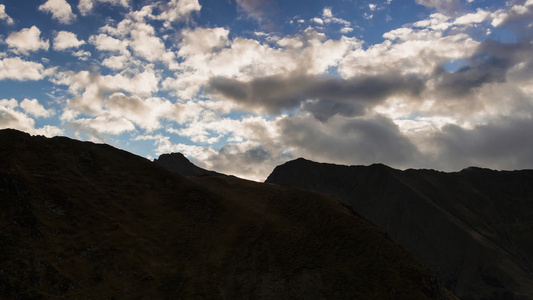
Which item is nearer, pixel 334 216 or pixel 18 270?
pixel 18 270

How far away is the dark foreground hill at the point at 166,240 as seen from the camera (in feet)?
205

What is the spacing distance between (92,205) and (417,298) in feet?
213

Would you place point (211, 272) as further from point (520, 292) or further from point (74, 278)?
point (520, 292)

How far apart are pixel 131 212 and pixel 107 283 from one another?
23424 millimetres

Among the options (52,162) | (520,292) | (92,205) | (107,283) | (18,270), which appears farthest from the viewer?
(520,292)

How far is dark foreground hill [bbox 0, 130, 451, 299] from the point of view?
6256 centimetres

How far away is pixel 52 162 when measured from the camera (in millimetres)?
89438

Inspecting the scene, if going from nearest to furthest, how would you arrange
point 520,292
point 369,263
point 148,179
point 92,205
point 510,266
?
1. point 369,263
2. point 92,205
3. point 148,179
4. point 520,292
5. point 510,266

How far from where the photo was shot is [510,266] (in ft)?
655

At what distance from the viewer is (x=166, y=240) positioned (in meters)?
79.4

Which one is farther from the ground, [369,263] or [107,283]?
[369,263]

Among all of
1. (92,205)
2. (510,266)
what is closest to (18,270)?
(92,205)

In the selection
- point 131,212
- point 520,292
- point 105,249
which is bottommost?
point 520,292

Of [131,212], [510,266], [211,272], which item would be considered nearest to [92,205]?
[131,212]
